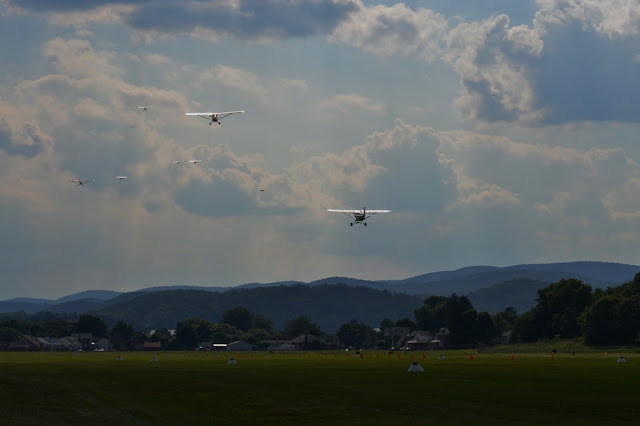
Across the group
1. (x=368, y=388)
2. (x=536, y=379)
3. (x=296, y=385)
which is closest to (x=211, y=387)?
(x=296, y=385)

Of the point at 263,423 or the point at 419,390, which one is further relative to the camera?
the point at 419,390

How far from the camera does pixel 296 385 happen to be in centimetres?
7469

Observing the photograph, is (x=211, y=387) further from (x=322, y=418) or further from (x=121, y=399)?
(x=322, y=418)

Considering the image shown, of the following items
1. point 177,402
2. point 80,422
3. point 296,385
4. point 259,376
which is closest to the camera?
point 80,422

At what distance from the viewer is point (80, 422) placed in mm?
50000

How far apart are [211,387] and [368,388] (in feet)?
39.6

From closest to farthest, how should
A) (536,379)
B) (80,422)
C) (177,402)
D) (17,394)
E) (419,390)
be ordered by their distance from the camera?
(80,422)
(177,402)
(17,394)
(419,390)
(536,379)

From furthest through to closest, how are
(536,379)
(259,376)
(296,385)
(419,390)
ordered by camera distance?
(259,376)
(536,379)
(296,385)
(419,390)

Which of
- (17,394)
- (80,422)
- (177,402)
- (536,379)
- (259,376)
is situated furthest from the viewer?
(259,376)

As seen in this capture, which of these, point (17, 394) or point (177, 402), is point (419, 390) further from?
point (17, 394)

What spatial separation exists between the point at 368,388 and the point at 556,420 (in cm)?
2144

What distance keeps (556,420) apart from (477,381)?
2698 centimetres

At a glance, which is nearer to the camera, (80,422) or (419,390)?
(80,422)

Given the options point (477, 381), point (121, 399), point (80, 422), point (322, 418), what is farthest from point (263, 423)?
point (477, 381)
